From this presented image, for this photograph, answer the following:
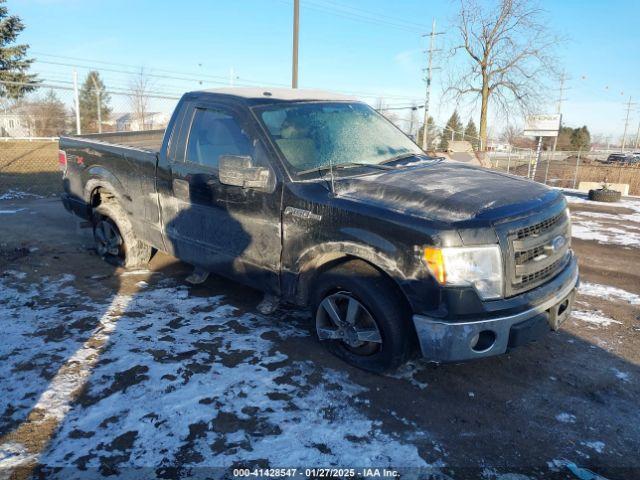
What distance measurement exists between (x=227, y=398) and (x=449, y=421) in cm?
141

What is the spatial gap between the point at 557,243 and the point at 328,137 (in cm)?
195

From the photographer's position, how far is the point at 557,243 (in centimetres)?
321

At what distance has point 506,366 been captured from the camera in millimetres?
3467

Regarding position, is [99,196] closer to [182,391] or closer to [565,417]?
[182,391]

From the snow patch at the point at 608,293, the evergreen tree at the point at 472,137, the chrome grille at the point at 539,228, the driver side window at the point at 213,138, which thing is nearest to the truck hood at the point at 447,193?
the chrome grille at the point at 539,228

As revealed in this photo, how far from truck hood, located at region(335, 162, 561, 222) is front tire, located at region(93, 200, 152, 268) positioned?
3062mm

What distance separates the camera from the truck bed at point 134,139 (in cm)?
530

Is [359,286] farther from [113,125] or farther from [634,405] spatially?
[113,125]

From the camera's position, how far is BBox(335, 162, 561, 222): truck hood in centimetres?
287

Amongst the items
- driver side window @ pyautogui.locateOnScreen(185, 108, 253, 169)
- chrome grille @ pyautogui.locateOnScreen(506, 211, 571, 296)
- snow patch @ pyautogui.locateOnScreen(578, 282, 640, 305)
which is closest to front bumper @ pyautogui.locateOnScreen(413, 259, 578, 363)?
chrome grille @ pyautogui.locateOnScreen(506, 211, 571, 296)

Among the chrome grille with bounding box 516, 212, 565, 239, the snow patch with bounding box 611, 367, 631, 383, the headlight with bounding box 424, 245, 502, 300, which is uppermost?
the chrome grille with bounding box 516, 212, 565, 239

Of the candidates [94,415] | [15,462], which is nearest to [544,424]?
[94,415]

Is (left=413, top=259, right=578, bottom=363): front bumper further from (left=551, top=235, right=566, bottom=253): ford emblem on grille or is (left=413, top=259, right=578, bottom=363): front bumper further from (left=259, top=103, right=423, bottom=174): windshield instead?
(left=259, top=103, right=423, bottom=174): windshield

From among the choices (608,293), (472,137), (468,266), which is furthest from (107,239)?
(472,137)
